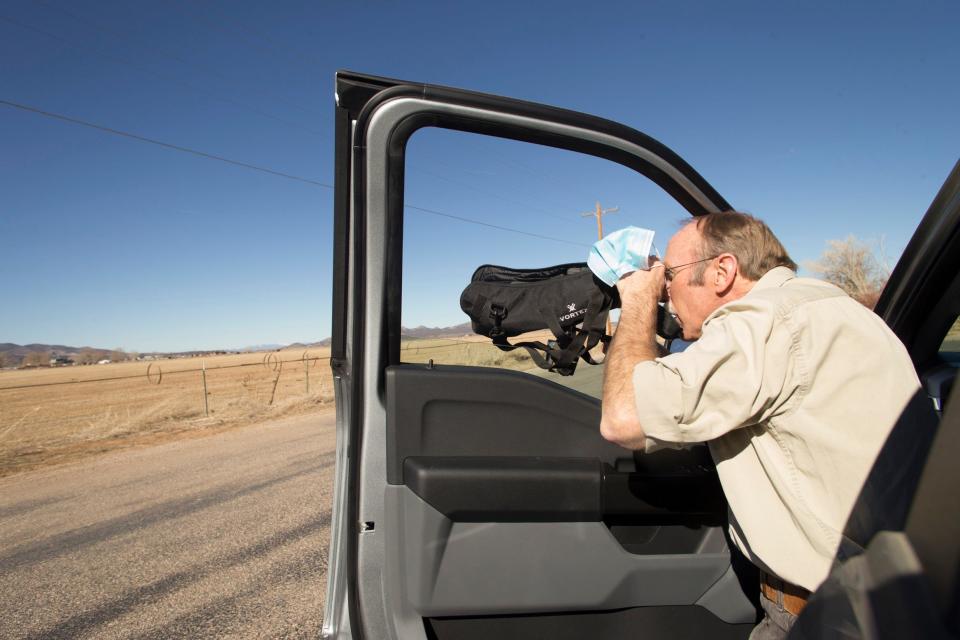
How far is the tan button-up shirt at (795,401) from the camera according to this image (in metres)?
1.34

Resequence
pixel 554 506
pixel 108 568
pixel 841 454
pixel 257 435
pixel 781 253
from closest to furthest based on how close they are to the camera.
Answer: pixel 841 454, pixel 554 506, pixel 781 253, pixel 108 568, pixel 257 435

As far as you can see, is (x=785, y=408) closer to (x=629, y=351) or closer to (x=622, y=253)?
(x=629, y=351)

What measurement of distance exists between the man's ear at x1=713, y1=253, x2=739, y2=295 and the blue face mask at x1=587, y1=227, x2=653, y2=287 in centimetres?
21

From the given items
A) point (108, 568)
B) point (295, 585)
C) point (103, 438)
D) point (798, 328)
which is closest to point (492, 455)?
point (798, 328)

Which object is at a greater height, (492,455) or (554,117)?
(554,117)

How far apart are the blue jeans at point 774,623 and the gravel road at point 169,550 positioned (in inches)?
87.4

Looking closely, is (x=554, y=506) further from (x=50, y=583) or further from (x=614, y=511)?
(x=50, y=583)

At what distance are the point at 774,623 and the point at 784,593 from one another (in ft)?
0.43

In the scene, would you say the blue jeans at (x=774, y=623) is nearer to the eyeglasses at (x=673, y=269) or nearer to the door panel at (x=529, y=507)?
the door panel at (x=529, y=507)

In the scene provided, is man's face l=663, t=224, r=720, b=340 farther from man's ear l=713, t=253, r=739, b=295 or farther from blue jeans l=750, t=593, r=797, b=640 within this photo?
blue jeans l=750, t=593, r=797, b=640

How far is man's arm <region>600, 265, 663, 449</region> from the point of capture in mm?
1508

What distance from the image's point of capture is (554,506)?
1.66 m

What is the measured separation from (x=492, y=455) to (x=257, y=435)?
9.34m

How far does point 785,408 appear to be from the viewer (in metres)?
1.41
